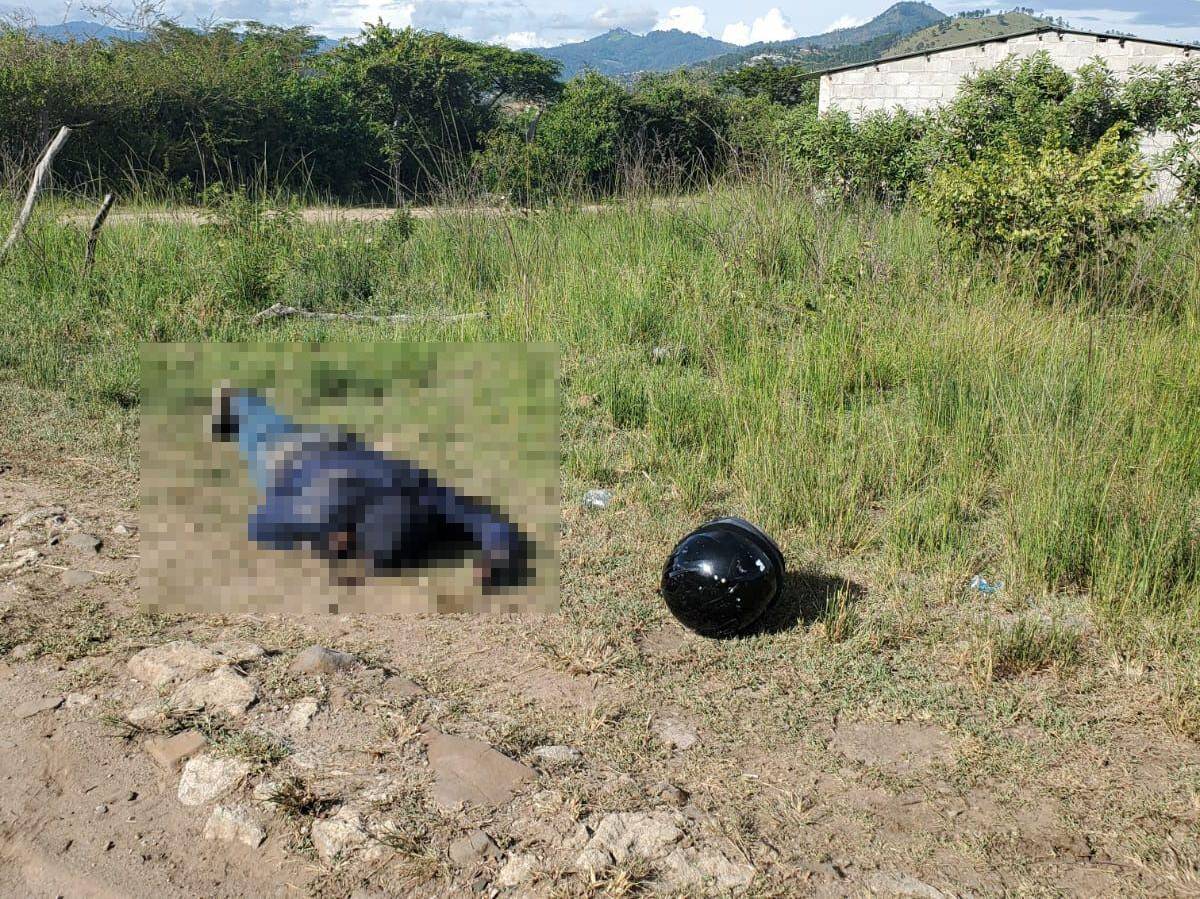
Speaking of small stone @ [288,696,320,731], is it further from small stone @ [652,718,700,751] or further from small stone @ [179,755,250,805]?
small stone @ [652,718,700,751]

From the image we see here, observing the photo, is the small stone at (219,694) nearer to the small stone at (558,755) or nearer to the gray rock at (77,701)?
the gray rock at (77,701)

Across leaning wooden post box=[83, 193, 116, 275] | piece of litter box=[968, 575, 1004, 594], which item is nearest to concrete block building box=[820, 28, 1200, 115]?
leaning wooden post box=[83, 193, 116, 275]

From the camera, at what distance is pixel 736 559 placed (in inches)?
145

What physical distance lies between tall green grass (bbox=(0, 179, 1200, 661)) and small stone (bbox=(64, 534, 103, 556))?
1369mm

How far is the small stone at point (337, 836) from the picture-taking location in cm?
263

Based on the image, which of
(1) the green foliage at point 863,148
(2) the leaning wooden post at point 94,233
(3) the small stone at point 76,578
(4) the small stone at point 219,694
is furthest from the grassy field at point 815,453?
(1) the green foliage at point 863,148

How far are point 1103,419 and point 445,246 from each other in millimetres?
5644

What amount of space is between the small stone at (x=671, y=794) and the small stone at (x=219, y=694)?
126 cm

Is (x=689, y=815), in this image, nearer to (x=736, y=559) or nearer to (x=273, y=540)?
(x=736, y=559)

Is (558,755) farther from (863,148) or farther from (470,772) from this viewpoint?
(863,148)

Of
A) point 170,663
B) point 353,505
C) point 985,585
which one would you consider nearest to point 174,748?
point 170,663

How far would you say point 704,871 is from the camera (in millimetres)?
2598

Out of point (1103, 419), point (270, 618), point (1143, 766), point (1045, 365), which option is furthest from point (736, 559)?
point (1045, 365)

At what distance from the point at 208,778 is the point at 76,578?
1.51 meters
